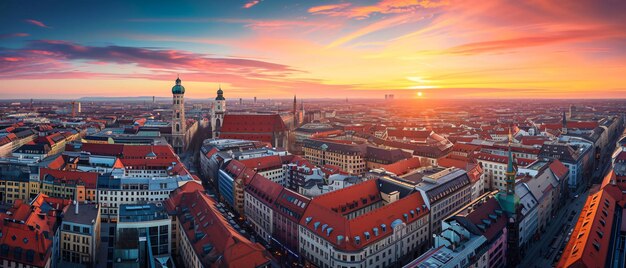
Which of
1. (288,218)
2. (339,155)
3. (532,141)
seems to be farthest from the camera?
(532,141)

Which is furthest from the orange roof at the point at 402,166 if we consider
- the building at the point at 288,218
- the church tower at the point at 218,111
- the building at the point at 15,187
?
the church tower at the point at 218,111

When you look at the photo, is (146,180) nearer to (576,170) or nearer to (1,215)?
(1,215)

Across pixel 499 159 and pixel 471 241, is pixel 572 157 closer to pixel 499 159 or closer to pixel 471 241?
pixel 499 159

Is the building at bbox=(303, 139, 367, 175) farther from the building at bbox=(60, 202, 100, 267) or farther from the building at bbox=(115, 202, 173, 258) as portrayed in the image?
the building at bbox=(60, 202, 100, 267)

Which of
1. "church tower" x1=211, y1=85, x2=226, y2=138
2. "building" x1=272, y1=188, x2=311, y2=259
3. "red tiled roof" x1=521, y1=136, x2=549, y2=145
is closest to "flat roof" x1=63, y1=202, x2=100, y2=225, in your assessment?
"building" x1=272, y1=188, x2=311, y2=259

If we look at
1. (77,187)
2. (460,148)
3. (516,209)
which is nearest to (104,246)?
(77,187)

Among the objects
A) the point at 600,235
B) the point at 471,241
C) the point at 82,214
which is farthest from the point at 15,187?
the point at 600,235

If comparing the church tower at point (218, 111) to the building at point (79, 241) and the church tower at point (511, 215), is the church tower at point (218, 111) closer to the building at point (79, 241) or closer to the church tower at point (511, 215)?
the building at point (79, 241)
